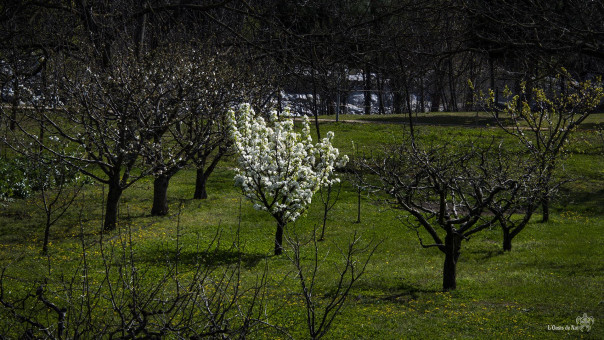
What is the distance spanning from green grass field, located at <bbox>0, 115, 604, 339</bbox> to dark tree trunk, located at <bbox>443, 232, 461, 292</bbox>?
29 centimetres

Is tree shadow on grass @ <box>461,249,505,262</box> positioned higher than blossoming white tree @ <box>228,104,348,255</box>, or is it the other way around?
blossoming white tree @ <box>228,104,348,255</box>

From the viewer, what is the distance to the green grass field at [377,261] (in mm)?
10234

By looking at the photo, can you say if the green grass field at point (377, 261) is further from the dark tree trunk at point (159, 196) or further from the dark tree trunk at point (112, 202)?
the dark tree trunk at point (112, 202)

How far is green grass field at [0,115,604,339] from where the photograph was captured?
10.2m

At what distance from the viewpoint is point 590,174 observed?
28.3 meters

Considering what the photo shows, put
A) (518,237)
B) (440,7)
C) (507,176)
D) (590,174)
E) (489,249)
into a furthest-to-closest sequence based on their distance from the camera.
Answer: (590,174), (518,237), (489,249), (507,176), (440,7)

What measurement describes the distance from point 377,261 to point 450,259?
12.9 ft

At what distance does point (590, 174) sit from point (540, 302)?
19047mm

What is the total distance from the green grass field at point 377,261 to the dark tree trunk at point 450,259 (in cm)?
29

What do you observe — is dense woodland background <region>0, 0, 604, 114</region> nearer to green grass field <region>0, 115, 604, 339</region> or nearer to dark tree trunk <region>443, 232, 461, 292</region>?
green grass field <region>0, 115, 604, 339</region>

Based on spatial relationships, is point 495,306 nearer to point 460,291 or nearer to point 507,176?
point 460,291

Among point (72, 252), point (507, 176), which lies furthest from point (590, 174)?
point (72, 252)

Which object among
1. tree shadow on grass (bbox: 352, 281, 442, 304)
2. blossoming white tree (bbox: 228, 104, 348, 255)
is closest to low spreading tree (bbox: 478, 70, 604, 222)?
tree shadow on grass (bbox: 352, 281, 442, 304)

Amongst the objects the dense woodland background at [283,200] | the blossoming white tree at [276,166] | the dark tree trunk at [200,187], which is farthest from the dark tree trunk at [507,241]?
the dark tree trunk at [200,187]
